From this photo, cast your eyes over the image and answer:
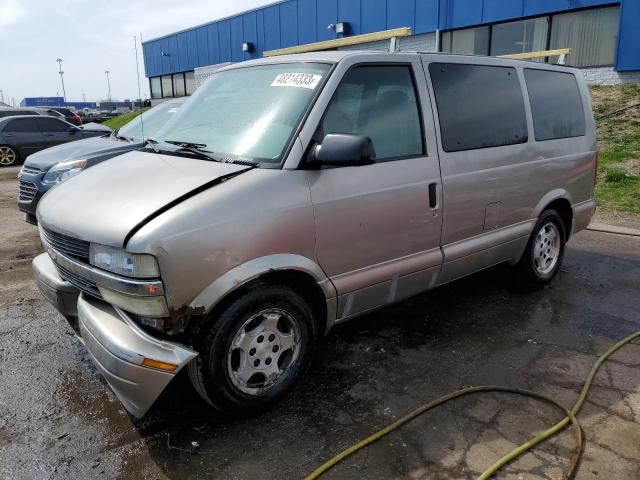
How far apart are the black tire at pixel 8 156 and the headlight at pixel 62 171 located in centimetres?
1095

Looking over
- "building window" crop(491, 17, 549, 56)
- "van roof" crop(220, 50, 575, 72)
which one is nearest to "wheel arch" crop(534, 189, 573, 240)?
"van roof" crop(220, 50, 575, 72)

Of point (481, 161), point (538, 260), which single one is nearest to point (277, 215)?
point (481, 161)

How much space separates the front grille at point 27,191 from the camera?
686cm

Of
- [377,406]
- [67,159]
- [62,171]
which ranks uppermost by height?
[67,159]

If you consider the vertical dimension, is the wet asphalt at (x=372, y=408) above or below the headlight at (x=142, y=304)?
below

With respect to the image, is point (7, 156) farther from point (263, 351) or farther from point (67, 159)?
point (263, 351)

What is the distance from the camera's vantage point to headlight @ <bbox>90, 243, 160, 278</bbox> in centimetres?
248

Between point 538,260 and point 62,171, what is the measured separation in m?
5.78

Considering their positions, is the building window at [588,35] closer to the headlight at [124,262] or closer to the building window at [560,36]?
the building window at [560,36]

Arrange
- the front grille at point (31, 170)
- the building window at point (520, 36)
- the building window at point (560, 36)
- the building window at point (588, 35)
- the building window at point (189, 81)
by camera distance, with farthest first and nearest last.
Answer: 1. the building window at point (189, 81)
2. the building window at point (520, 36)
3. the building window at point (560, 36)
4. the building window at point (588, 35)
5. the front grille at point (31, 170)

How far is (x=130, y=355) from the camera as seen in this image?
98.5 inches

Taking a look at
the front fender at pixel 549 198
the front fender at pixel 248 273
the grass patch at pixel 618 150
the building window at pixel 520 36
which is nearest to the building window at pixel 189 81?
the building window at pixel 520 36

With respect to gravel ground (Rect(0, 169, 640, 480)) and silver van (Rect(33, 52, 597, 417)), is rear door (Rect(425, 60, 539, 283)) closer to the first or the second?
silver van (Rect(33, 52, 597, 417))

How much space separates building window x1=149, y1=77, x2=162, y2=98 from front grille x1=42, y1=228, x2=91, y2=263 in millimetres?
39268
